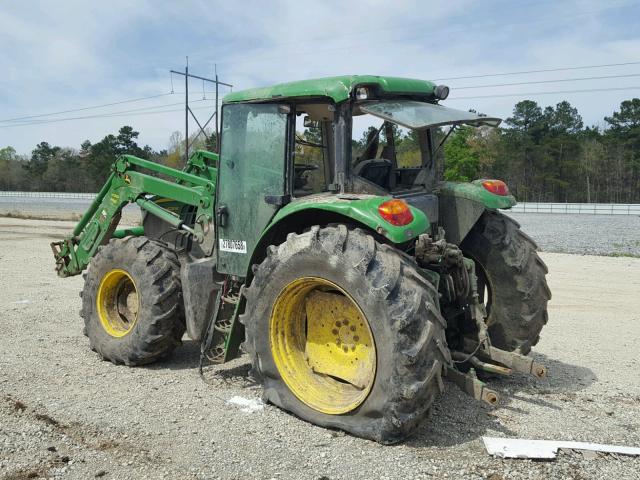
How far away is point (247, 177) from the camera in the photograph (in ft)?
18.1

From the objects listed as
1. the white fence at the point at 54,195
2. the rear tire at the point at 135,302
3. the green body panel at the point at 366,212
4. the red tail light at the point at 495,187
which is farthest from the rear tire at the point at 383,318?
the white fence at the point at 54,195

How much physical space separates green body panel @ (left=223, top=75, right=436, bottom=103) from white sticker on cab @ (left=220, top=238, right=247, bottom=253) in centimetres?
131

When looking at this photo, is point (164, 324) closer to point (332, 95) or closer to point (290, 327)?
point (290, 327)

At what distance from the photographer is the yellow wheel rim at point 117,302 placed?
650cm

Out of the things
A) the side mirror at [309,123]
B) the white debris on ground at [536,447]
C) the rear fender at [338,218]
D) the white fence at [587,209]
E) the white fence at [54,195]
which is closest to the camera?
the white debris on ground at [536,447]

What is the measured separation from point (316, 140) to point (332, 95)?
776 millimetres

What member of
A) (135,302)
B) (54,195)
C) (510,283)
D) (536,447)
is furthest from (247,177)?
(54,195)

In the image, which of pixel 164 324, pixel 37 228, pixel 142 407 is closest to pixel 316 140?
pixel 164 324

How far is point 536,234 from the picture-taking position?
22.0m

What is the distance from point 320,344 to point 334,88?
2092mm

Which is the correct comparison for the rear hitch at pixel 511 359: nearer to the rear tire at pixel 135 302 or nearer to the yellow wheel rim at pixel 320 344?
the yellow wheel rim at pixel 320 344

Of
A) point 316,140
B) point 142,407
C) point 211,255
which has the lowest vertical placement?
point 142,407

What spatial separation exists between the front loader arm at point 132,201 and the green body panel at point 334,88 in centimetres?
122

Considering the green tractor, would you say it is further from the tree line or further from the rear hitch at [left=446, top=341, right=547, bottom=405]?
the tree line
